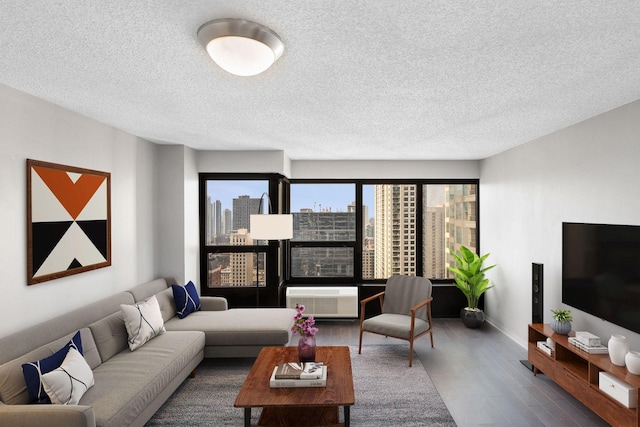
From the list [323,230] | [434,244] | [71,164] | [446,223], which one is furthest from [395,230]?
[71,164]

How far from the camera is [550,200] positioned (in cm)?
404

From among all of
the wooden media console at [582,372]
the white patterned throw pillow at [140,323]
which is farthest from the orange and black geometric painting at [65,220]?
the wooden media console at [582,372]

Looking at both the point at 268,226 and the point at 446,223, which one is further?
the point at 446,223

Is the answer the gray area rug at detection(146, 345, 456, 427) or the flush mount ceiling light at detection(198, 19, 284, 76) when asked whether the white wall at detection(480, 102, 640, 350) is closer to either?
the gray area rug at detection(146, 345, 456, 427)

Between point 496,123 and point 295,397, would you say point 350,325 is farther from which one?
point 496,123

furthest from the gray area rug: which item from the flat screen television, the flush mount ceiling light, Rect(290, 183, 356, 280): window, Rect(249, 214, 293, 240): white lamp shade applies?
→ the flush mount ceiling light

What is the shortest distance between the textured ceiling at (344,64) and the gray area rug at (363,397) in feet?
8.16

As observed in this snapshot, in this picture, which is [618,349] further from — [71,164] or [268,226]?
[71,164]

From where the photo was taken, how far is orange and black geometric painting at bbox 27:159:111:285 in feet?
9.25

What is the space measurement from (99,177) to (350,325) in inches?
149

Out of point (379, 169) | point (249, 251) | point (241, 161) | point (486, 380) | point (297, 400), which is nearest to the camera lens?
point (297, 400)

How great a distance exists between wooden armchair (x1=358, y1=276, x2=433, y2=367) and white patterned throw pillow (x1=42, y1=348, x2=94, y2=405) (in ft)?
9.14

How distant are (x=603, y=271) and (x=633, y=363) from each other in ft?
2.60

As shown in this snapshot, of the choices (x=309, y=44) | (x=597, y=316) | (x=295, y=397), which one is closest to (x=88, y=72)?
(x=309, y=44)
